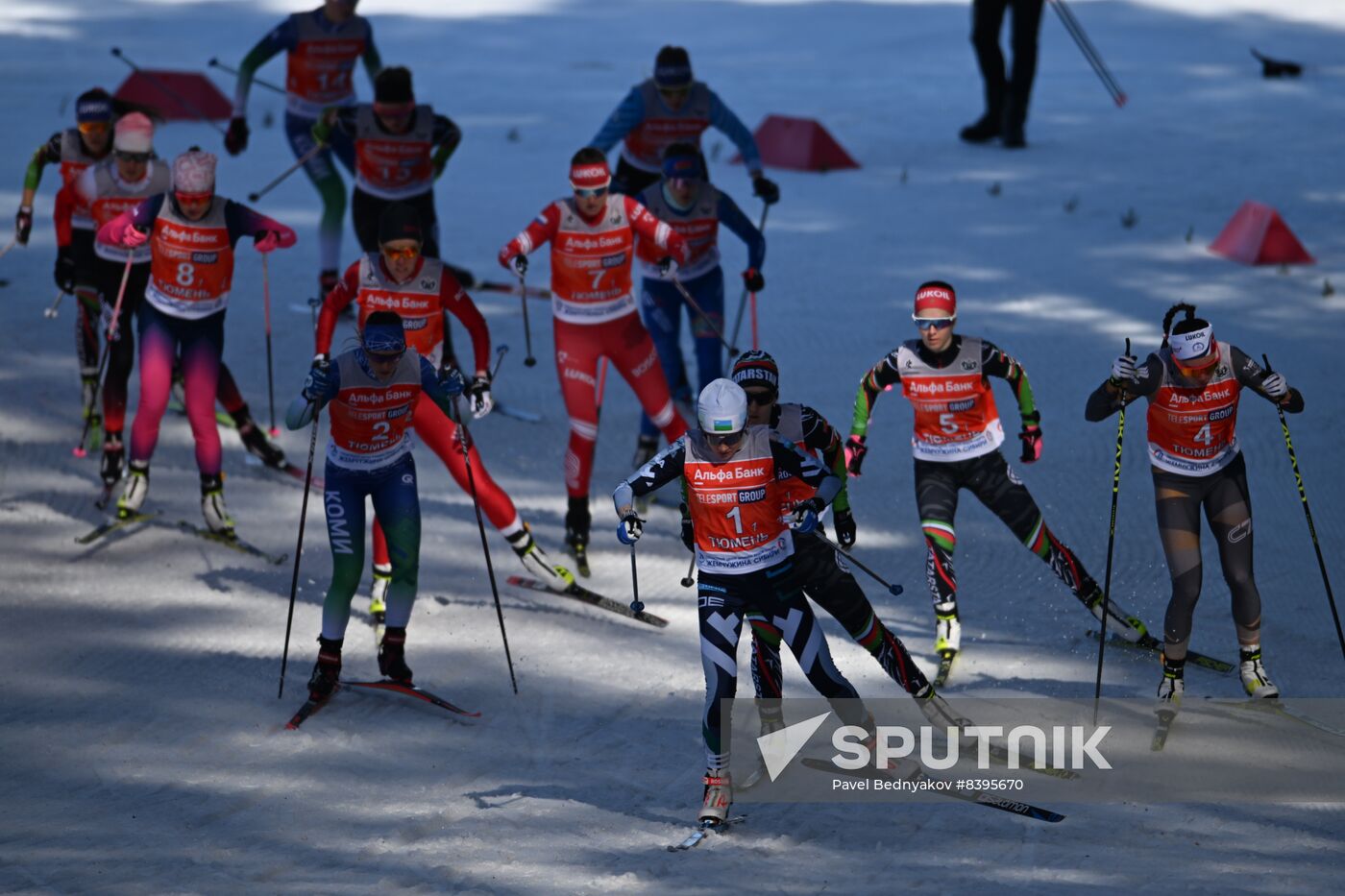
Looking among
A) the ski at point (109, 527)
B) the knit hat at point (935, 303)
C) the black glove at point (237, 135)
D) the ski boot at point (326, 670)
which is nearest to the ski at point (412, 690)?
the ski boot at point (326, 670)

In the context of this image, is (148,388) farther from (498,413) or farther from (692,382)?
(692,382)

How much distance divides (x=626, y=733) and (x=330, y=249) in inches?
245

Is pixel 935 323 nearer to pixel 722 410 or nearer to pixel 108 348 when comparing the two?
pixel 722 410

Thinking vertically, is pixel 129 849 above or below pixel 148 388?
below

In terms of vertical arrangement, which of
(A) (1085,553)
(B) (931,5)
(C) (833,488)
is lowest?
(A) (1085,553)

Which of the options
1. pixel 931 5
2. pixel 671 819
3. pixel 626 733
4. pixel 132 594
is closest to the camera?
pixel 671 819

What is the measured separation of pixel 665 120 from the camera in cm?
1159

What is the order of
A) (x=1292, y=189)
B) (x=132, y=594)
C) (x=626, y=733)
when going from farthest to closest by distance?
1. (x=1292, y=189)
2. (x=132, y=594)
3. (x=626, y=733)

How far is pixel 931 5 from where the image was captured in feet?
74.7

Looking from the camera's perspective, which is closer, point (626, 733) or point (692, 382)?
point (626, 733)

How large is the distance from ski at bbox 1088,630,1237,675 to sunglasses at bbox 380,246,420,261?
3745 millimetres

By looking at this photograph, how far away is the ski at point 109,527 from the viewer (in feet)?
32.3

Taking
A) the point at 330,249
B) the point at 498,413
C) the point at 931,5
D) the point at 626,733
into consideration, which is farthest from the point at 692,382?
the point at 931,5

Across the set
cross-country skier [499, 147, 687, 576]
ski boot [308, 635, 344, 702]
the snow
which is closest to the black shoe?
the snow
